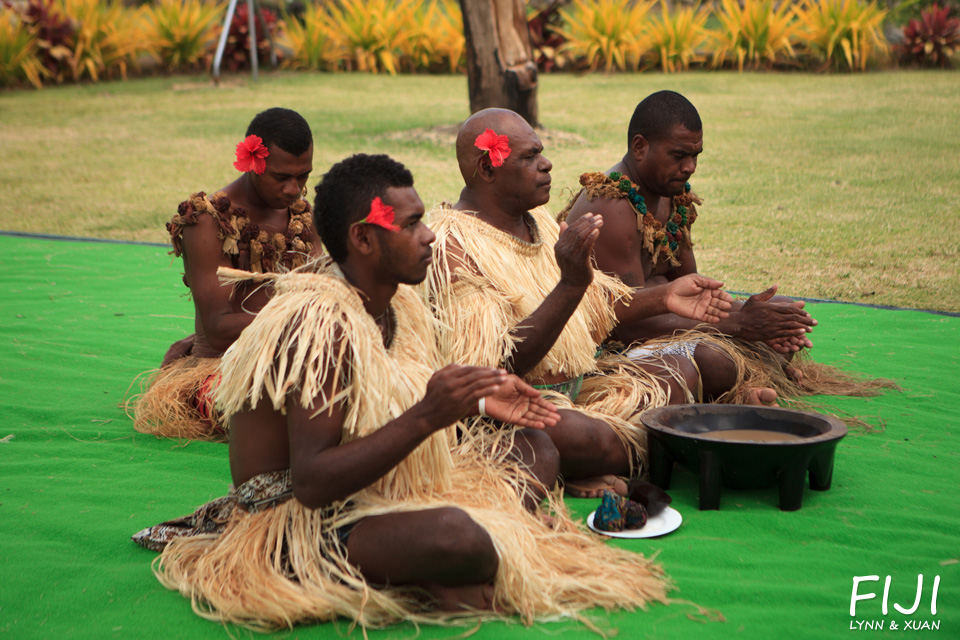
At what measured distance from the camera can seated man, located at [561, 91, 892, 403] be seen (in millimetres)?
3529

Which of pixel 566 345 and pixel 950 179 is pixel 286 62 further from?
pixel 566 345

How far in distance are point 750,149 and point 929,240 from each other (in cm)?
321

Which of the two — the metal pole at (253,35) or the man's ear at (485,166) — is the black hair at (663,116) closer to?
the man's ear at (485,166)

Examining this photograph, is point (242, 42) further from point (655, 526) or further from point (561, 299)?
point (655, 526)

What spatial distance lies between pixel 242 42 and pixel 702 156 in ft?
27.5

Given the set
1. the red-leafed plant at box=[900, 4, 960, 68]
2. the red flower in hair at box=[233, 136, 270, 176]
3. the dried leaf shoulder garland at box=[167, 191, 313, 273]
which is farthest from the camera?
the red-leafed plant at box=[900, 4, 960, 68]

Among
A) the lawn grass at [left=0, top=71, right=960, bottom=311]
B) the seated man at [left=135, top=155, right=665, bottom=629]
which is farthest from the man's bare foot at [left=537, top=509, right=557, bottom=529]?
the lawn grass at [left=0, top=71, right=960, bottom=311]

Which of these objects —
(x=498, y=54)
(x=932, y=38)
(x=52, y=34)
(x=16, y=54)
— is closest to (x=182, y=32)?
(x=52, y=34)

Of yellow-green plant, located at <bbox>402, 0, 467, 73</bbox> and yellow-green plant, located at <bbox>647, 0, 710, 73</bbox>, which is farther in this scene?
yellow-green plant, located at <bbox>402, 0, 467, 73</bbox>

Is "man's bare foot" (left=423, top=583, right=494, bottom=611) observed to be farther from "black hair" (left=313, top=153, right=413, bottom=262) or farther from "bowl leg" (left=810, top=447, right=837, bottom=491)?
"bowl leg" (left=810, top=447, right=837, bottom=491)

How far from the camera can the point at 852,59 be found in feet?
40.3

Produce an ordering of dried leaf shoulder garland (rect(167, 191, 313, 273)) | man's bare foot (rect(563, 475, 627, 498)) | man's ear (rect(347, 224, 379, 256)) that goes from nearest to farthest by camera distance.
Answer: man's ear (rect(347, 224, 379, 256)), man's bare foot (rect(563, 475, 627, 498)), dried leaf shoulder garland (rect(167, 191, 313, 273))

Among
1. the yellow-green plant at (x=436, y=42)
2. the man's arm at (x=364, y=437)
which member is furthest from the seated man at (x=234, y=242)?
the yellow-green plant at (x=436, y=42)

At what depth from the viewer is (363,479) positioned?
2.14 meters
